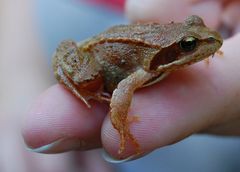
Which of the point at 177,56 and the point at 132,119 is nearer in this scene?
the point at 132,119

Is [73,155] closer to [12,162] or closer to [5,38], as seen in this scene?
[12,162]

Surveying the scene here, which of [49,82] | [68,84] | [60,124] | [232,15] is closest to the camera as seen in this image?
Result: [60,124]

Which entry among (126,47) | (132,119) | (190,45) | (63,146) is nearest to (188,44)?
(190,45)

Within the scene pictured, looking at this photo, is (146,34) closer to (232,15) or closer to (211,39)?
(211,39)

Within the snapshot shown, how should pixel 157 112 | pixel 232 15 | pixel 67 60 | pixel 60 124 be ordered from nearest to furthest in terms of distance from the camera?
pixel 157 112 < pixel 60 124 < pixel 67 60 < pixel 232 15

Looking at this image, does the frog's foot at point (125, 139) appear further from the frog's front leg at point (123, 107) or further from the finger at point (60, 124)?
the finger at point (60, 124)

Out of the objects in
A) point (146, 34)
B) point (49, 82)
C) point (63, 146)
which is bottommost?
point (49, 82)
